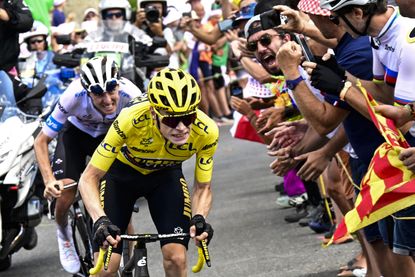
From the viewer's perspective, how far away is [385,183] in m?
6.29

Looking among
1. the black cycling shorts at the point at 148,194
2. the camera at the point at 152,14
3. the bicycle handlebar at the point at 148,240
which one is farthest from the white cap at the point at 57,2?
the bicycle handlebar at the point at 148,240

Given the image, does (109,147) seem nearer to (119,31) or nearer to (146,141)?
(146,141)

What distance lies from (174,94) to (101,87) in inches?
68.4

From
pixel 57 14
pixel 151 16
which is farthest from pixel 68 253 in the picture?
pixel 57 14

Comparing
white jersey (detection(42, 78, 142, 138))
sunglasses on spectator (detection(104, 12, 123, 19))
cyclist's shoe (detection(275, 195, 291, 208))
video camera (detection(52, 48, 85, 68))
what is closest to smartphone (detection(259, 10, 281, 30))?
white jersey (detection(42, 78, 142, 138))

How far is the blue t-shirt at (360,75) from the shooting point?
7.00 metres

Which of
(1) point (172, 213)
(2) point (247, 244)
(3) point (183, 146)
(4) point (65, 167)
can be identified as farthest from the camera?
(2) point (247, 244)

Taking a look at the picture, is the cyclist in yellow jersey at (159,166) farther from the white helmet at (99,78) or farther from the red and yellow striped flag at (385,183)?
the red and yellow striped flag at (385,183)

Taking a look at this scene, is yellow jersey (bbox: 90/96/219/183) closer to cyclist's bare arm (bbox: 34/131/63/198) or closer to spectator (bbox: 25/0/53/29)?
cyclist's bare arm (bbox: 34/131/63/198)

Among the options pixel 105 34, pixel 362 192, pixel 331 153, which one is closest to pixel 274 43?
pixel 331 153

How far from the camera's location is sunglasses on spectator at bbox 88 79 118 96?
347 inches

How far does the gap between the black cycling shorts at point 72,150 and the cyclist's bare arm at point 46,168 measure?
1.38ft

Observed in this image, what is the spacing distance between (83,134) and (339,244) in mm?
2691

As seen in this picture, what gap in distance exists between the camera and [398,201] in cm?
626
